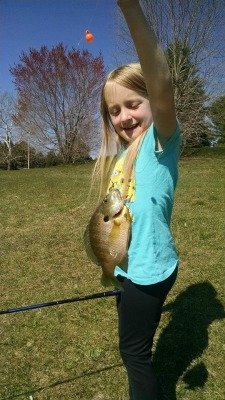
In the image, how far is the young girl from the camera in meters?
2.06

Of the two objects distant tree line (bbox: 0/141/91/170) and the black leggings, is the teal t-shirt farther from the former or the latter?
distant tree line (bbox: 0/141/91/170)

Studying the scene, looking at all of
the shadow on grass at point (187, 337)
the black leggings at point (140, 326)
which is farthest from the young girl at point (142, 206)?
the shadow on grass at point (187, 337)

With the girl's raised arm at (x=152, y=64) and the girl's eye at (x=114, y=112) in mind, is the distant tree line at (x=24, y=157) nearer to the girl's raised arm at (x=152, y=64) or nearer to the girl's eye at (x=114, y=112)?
the girl's eye at (x=114, y=112)

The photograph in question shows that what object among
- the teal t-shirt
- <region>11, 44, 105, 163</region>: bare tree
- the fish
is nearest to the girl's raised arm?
the teal t-shirt

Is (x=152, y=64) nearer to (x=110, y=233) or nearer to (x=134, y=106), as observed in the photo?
(x=134, y=106)

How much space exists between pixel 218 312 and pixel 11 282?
260cm

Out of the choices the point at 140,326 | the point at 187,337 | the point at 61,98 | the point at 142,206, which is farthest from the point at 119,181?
the point at 61,98

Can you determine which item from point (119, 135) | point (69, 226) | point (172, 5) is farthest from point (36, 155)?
point (119, 135)

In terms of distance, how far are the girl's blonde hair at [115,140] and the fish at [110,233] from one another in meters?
0.26

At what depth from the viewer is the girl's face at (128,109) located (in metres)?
2.08

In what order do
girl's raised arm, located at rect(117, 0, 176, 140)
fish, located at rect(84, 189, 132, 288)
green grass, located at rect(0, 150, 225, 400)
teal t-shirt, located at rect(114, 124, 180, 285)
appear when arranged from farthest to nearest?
green grass, located at rect(0, 150, 225, 400), teal t-shirt, located at rect(114, 124, 180, 285), fish, located at rect(84, 189, 132, 288), girl's raised arm, located at rect(117, 0, 176, 140)

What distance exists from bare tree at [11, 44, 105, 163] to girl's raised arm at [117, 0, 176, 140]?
24.2 m

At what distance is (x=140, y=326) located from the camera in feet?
7.29

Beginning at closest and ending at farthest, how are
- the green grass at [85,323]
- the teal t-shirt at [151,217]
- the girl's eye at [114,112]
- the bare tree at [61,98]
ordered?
the teal t-shirt at [151,217], the girl's eye at [114,112], the green grass at [85,323], the bare tree at [61,98]
